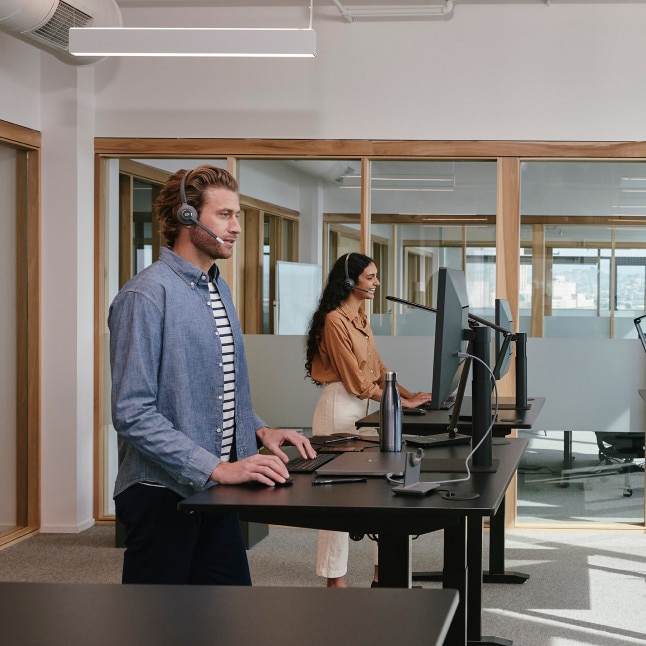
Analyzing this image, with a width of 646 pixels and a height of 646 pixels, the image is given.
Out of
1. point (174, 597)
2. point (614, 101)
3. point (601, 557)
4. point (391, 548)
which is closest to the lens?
point (174, 597)

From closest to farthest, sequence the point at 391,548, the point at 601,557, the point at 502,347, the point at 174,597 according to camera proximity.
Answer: the point at 174,597 < the point at 391,548 < the point at 502,347 < the point at 601,557

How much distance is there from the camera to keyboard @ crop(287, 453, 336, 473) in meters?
2.71

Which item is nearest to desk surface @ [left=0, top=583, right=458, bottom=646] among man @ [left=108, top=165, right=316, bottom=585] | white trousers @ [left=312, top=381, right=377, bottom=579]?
man @ [left=108, top=165, right=316, bottom=585]

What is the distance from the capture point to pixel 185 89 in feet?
20.7

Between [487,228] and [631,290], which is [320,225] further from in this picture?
Answer: [631,290]

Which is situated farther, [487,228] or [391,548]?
[487,228]

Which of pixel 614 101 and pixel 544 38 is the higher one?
pixel 544 38

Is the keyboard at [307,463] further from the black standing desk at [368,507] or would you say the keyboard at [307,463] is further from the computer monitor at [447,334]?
the computer monitor at [447,334]

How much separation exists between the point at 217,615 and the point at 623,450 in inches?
211

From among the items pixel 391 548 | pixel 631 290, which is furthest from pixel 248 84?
pixel 391 548

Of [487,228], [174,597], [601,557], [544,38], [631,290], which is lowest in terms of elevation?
[601,557]

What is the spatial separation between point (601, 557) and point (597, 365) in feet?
4.27

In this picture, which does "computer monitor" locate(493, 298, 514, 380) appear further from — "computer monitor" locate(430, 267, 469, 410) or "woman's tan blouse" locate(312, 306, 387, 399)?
"computer monitor" locate(430, 267, 469, 410)

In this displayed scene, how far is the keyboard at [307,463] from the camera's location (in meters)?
2.71
